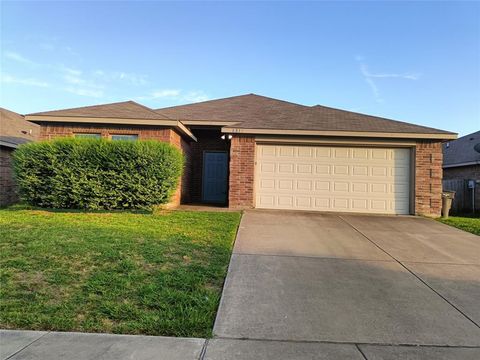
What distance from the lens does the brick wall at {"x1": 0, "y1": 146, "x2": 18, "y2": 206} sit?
11273 millimetres

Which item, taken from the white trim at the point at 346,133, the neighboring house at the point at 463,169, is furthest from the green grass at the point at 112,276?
the neighboring house at the point at 463,169

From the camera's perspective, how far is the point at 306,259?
522 centimetres

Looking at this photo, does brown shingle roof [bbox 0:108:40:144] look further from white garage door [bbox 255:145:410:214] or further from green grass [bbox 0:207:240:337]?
white garage door [bbox 255:145:410:214]

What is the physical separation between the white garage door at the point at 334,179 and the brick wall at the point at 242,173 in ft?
1.04

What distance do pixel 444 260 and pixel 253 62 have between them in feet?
40.9

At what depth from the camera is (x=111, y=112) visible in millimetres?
11062

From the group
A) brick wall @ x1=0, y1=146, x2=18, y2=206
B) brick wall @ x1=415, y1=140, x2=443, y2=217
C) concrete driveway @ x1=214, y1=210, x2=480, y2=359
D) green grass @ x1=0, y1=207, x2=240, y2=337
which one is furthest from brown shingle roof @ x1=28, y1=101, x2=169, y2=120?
brick wall @ x1=415, y1=140, x2=443, y2=217

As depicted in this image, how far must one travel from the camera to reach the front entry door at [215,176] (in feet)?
45.7

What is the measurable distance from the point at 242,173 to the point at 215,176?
3.47 m

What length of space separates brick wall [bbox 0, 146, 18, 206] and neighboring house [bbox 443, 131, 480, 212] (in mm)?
18922

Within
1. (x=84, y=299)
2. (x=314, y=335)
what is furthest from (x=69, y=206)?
(x=314, y=335)

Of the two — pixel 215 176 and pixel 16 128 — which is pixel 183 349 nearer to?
pixel 215 176

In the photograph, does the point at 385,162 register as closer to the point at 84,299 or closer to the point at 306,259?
the point at 306,259

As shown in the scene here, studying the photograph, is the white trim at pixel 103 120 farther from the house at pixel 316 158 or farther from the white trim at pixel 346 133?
the white trim at pixel 346 133
